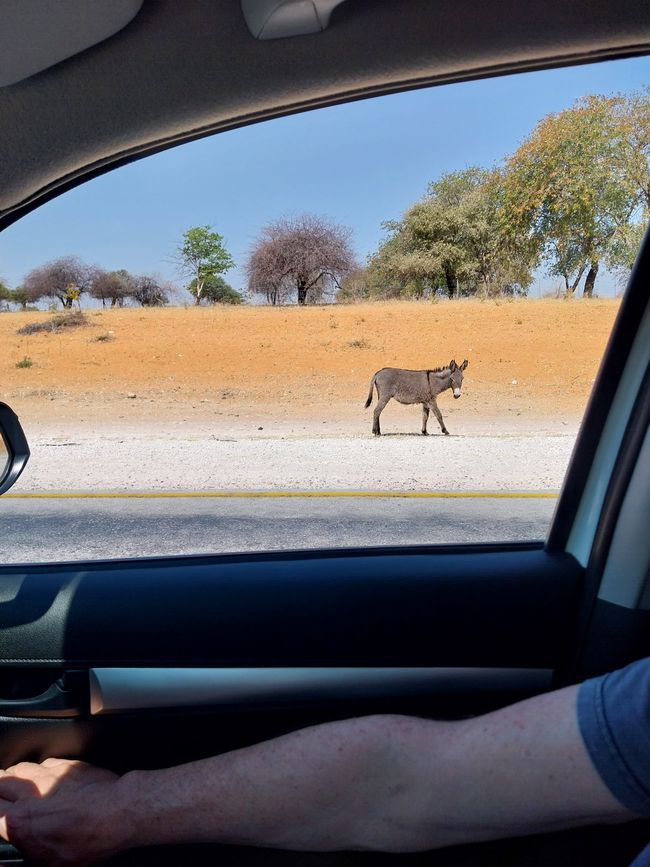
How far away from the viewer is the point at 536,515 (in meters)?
2.68

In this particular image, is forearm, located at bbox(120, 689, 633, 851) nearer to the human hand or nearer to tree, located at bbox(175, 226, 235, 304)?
the human hand

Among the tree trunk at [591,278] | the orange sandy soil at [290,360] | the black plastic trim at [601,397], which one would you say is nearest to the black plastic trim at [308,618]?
the black plastic trim at [601,397]

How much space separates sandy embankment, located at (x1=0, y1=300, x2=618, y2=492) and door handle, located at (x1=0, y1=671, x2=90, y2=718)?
0.87 m

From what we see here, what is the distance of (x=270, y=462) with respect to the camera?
3221mm

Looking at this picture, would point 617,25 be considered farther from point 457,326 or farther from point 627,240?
point 457,326

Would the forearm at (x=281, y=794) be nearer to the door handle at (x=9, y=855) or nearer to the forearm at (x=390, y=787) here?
the forearm at (x=390, y=787)

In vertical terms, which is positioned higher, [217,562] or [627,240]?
[627,240]

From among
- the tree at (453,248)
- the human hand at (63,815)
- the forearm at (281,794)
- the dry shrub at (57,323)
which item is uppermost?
the tree at (453,248)

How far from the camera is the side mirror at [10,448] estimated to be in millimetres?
2125

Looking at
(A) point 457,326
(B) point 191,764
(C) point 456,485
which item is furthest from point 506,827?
(A) point 457,326

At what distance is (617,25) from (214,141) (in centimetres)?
98

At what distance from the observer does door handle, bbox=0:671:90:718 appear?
2.31 metres

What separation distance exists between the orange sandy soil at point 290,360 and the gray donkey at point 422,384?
0.04 m

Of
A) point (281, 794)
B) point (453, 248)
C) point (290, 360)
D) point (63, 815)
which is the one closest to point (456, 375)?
point (453, 248)
